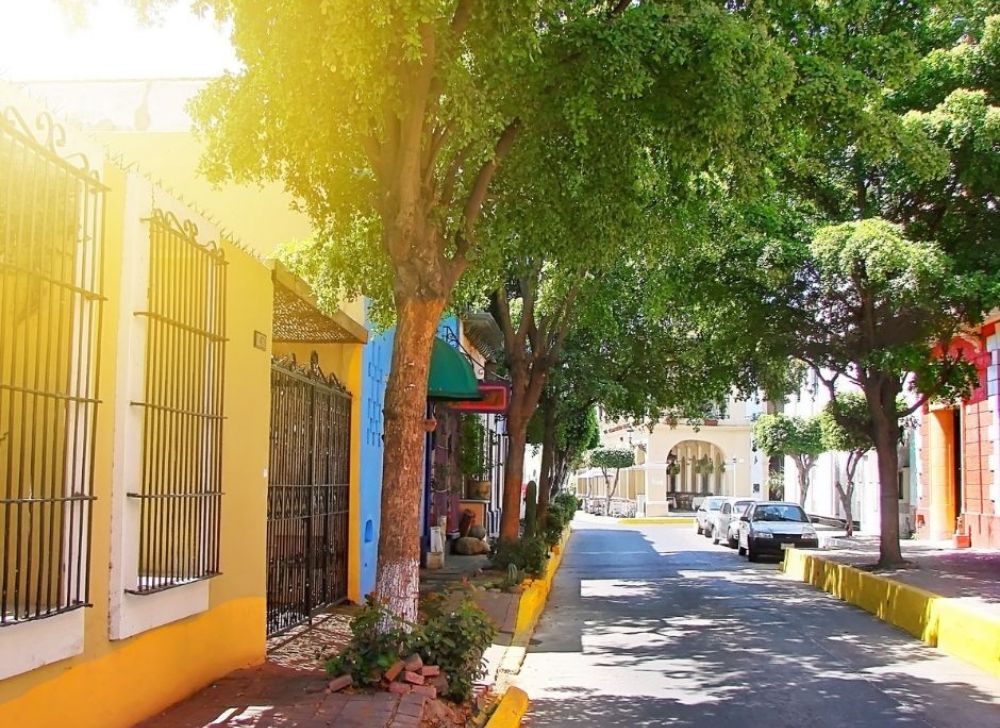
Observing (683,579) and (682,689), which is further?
(683,579)

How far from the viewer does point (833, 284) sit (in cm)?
1677

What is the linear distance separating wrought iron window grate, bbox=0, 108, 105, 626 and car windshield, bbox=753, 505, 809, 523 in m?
24.5

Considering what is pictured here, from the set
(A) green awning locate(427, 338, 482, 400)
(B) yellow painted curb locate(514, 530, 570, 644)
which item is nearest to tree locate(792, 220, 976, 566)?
(A) green awning locate(427, 338, 482, 400)

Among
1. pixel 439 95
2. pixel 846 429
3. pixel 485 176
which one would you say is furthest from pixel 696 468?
pixel 439 95

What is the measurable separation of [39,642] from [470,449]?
897 inches

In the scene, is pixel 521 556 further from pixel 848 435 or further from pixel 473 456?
pixel 848 435

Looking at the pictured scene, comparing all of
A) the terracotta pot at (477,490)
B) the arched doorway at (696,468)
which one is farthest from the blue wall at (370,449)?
the arched doorway at (696,468)

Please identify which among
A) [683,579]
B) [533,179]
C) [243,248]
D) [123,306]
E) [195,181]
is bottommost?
[683,579]

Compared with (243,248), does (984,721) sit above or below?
below

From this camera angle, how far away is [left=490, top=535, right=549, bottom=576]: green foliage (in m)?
17.0

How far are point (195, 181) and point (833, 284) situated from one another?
10.2 m

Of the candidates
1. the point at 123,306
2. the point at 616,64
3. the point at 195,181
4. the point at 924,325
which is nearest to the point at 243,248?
the point at 123,306

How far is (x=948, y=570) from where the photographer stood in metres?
18.4

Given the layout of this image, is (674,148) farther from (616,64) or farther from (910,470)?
(910,470)
